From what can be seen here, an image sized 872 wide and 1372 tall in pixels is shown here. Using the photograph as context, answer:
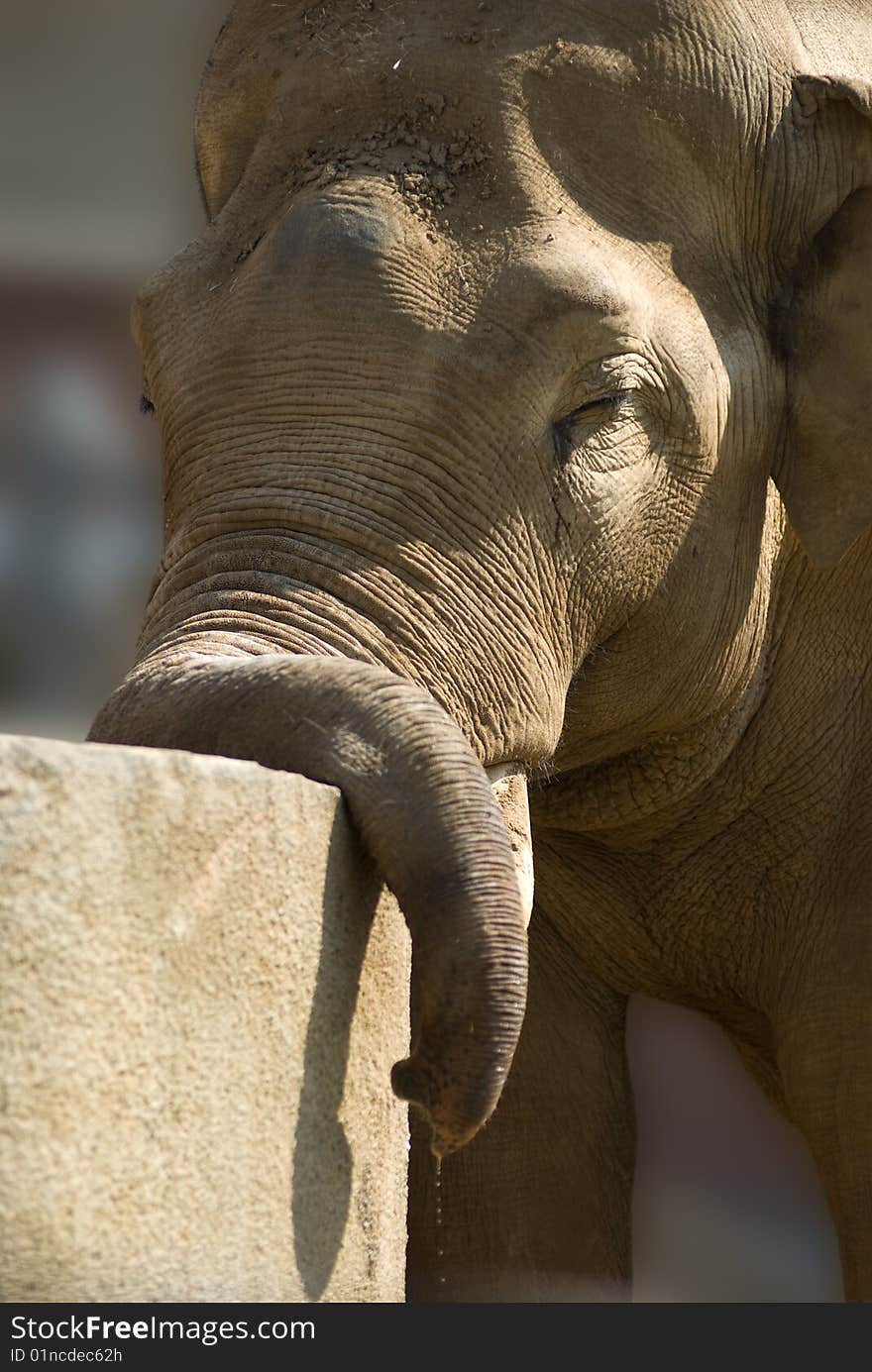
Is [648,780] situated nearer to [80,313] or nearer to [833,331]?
[833,331]

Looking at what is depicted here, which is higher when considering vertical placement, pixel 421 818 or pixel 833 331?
pixel 833 331

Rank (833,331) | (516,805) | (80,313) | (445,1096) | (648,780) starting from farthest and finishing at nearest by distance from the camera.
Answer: (80,313), (648,780), (833,331), (516,805), (445,1096)

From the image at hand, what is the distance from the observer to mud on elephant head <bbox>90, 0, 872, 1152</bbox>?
6.61ft

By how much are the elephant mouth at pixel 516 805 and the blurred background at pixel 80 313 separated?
3360 millimetres

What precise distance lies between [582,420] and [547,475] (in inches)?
3.1

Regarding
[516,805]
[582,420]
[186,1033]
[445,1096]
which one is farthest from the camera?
[582,420]

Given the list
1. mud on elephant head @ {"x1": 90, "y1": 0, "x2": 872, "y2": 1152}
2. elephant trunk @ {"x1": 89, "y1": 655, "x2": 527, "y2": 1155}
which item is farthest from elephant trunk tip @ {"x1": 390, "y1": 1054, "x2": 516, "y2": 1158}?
mud on elephant head @ {"x1": 90, "y1": 0, "x2": 872, "y2": 1152}

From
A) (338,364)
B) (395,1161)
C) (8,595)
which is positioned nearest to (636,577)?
(338,364)

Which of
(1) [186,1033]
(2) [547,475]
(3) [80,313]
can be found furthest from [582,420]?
(3) [80,313]

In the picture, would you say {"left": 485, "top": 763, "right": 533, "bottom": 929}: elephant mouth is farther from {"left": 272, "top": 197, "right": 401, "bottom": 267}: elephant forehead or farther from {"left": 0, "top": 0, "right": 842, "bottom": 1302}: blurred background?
{"left": 0, "top": 0, "right": 842, "bottom": 1302}: blurred background

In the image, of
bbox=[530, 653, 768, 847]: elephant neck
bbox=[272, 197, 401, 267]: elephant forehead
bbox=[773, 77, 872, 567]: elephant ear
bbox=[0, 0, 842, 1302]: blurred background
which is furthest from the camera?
bbox=[0, 0, 842, 1302]: blurred background

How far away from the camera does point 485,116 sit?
226 centimetres

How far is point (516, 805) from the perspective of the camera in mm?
2068

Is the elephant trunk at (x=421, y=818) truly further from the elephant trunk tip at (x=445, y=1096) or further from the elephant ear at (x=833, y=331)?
the elephant ear at (x=833, y=331)
